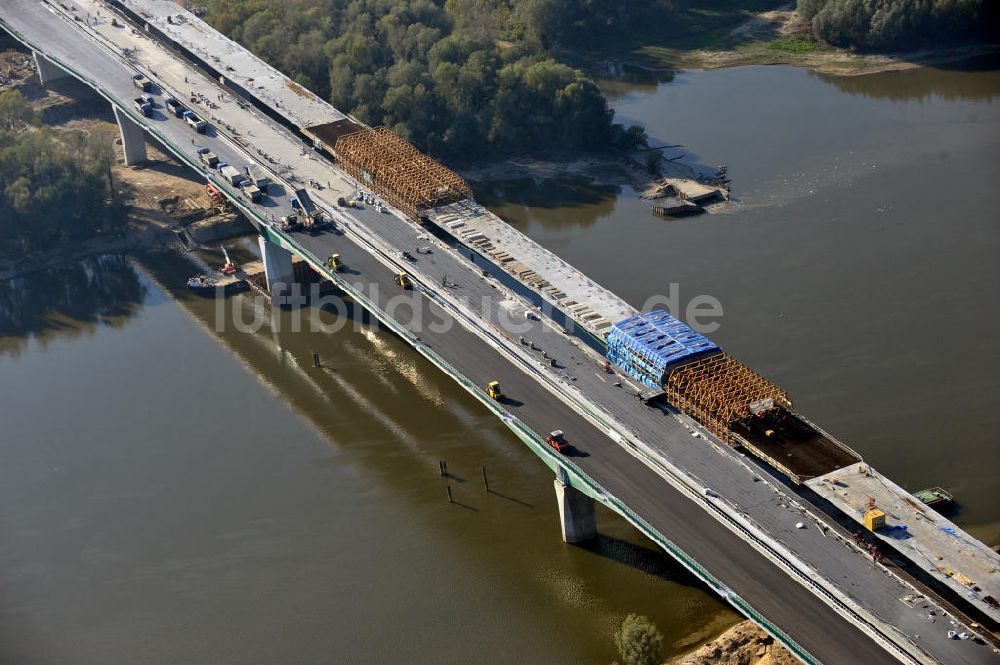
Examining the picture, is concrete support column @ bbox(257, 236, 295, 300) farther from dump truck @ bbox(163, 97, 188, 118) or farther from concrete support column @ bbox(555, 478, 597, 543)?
concrete support column @ bbox(555, 478, 597, 543)

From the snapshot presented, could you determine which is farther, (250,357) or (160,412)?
(250,357)

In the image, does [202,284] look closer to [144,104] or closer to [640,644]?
[144,104]

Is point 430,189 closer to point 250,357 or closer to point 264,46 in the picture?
point 250,357

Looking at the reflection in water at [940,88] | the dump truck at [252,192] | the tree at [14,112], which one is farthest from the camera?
the reflection in water at [940,88]

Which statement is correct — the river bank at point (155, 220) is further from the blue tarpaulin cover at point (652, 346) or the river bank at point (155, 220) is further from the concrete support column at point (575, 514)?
the concrete support column at point (575, 514)

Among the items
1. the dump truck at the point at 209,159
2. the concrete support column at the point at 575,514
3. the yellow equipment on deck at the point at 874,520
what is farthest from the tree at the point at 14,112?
the yellow equipment on deck at the point at 874,520

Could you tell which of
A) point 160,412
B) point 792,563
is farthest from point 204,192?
point 792,563

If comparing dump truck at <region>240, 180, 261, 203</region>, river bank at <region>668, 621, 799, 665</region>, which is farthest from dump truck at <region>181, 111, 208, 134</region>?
river bank at <region>668, 621, 799, 665</region>
